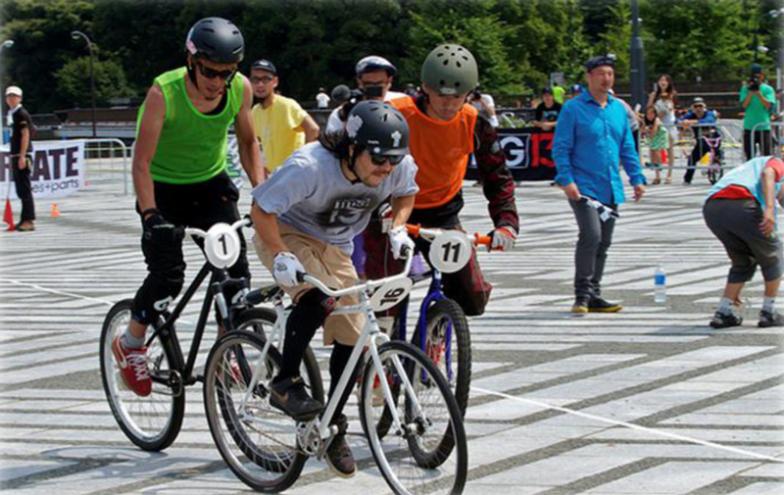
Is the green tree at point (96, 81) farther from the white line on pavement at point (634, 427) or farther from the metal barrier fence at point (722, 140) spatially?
the white line on pavement at point (634, 427)

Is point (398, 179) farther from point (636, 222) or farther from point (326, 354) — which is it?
point (636, 222)

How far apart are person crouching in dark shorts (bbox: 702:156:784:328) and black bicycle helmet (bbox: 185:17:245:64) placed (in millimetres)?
4468

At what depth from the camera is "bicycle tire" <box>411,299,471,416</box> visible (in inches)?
255

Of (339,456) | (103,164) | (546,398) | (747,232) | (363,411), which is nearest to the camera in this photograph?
(363,411)

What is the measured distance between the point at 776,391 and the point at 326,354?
2.70 metres

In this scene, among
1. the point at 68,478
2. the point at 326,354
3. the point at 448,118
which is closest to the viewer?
the point at 68,478

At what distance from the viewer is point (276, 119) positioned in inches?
456

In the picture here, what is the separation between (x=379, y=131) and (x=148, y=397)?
200 centimetres

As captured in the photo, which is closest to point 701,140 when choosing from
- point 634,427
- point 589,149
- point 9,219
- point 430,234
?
point 9,219

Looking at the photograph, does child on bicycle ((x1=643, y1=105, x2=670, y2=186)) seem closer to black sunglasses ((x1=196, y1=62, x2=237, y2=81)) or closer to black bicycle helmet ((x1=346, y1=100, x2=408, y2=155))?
black sunglasses ((x1=196, y1=62, x2=237, y2=81))

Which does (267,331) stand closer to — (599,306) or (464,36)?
(599,306)

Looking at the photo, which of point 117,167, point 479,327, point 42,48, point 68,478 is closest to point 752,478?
point 68,478

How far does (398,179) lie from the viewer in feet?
20.9

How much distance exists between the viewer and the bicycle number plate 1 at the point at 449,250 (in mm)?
6277
